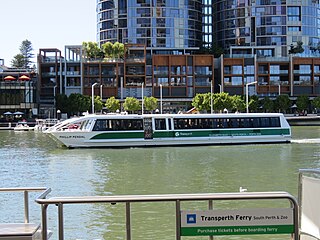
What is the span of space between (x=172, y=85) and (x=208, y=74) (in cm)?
713

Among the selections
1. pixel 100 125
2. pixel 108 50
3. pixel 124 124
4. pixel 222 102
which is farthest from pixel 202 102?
pixel 100 125

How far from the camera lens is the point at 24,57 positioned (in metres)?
134

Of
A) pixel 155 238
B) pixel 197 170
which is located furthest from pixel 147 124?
pixel 155 238

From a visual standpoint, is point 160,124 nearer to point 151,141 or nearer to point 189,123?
point 151,141

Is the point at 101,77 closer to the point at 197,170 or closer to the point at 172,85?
A: the point at 172,85

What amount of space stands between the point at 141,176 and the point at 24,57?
115925 mm

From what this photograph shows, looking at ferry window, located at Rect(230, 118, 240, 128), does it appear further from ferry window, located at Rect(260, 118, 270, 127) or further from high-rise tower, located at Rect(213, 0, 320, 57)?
high-rise tower, located at Rect(213, 0, 320, 57)

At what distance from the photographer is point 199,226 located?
17.1 ft

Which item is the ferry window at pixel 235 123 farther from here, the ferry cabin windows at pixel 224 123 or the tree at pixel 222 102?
the tree at pixel 222 102

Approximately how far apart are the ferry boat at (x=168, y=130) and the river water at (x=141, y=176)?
158cm

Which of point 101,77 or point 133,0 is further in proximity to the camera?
point 133,0

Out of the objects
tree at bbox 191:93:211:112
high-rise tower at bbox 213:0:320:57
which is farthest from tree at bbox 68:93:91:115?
high-rise tower at bbox 213:0:320:57

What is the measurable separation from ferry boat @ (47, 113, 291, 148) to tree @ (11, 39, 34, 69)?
93.8 metres

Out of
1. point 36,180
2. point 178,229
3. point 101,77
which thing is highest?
point 101,77
